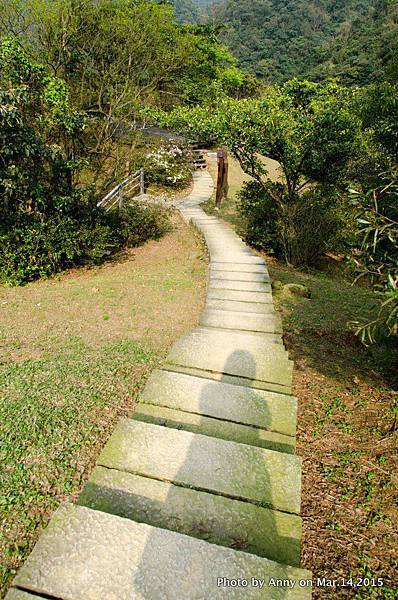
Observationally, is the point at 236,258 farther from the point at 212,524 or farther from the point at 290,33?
the point at 290,33

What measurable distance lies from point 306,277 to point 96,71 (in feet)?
42.6

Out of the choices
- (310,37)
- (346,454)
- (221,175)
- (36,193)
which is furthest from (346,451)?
(310,37)

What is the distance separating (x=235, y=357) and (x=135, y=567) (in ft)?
7.45

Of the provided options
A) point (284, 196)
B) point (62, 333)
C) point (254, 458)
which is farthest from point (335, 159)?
point (254, 458)

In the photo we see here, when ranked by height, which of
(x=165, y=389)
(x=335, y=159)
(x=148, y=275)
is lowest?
(x=148, y=275)

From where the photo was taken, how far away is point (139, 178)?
1452 centimetres

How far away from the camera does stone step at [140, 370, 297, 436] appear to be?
2.74m

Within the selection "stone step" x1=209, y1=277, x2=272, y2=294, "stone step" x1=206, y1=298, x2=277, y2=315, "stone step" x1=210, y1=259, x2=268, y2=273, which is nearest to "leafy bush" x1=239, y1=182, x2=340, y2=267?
"stone step" x1=210, y1=259, x2=268, y2=273

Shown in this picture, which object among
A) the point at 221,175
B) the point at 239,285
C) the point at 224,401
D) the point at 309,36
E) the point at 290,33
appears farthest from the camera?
the point at 290,33

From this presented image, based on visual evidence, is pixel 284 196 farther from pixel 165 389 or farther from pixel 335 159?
pixel 165 389

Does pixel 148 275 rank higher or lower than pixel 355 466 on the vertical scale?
lower

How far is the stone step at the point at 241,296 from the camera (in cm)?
539

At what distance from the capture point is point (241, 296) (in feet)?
18.1

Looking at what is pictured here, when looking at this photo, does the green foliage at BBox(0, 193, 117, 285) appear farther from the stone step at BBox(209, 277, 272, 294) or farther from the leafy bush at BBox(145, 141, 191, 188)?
the leafy bush at BBox(145, 141, 191, 188)
